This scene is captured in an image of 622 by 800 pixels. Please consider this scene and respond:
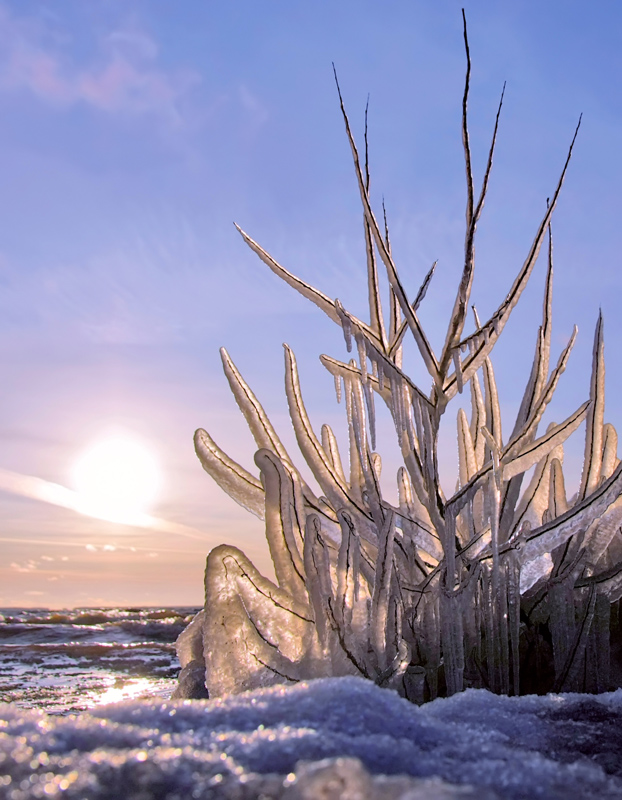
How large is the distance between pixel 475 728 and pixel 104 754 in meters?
0.70

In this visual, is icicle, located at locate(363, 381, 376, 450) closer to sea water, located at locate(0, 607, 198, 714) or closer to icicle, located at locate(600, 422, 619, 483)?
icicle, located at locate(600, 422, 619, 483)

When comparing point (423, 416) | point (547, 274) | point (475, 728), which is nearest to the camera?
point (475, 728)

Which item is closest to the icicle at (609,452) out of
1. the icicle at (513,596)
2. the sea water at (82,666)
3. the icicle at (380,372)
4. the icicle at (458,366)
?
the icicle at (513,596)

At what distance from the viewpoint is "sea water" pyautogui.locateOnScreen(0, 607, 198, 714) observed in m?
4.99

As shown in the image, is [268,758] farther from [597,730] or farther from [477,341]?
[477,341]

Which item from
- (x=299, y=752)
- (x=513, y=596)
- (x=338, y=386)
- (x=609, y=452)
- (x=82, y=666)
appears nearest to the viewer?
(x=299, y=752)

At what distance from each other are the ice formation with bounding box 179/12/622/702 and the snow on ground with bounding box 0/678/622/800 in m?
0.98

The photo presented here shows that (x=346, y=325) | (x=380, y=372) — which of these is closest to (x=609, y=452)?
(x=380, y=372)

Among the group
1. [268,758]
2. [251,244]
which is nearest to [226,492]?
[251,244]

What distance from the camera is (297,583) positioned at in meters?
2.32

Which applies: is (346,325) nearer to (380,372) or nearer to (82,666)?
(380,372)

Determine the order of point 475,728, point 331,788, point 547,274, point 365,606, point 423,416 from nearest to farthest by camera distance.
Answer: point 331,788 → point 475,728 → point 365,606 → point 423,416 → point 547,274

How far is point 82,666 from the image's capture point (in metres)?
7.24

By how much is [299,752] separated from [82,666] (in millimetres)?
7302
